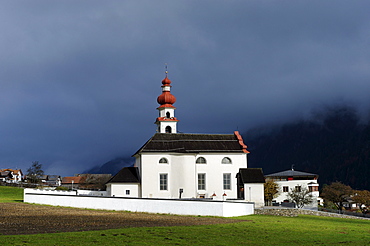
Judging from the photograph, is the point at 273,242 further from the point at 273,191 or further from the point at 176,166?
the point at 273,191

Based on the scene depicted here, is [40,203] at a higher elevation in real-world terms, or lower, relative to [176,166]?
lower

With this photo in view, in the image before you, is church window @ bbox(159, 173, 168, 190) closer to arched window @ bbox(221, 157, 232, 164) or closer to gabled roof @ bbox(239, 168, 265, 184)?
arched window @ bbox(221, 157, 232, 164)

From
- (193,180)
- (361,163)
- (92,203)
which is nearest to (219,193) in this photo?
(193,180)

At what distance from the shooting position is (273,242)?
66.0 ft

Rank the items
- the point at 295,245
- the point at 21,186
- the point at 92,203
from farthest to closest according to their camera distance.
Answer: the point at 21,186 → the point at 92,203 → the point at 295,245

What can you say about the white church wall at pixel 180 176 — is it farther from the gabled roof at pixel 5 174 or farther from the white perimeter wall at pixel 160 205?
the gabled roof at pixel 5 174

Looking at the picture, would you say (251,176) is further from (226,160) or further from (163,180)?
(163,180)

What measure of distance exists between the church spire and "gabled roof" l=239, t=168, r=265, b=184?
12.8 m

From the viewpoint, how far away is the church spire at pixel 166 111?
2518 inches

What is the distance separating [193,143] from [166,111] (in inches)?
360

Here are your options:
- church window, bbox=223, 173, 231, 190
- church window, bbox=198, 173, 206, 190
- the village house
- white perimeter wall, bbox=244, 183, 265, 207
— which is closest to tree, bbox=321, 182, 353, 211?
church window, bbox=223, 173, 231, 190

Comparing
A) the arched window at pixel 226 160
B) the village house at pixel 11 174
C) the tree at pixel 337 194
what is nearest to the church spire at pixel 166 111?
the arched window at pixel 226 160

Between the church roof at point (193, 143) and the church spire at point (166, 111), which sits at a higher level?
the church spire at point (166, 111)

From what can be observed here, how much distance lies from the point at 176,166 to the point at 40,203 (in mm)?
15905
